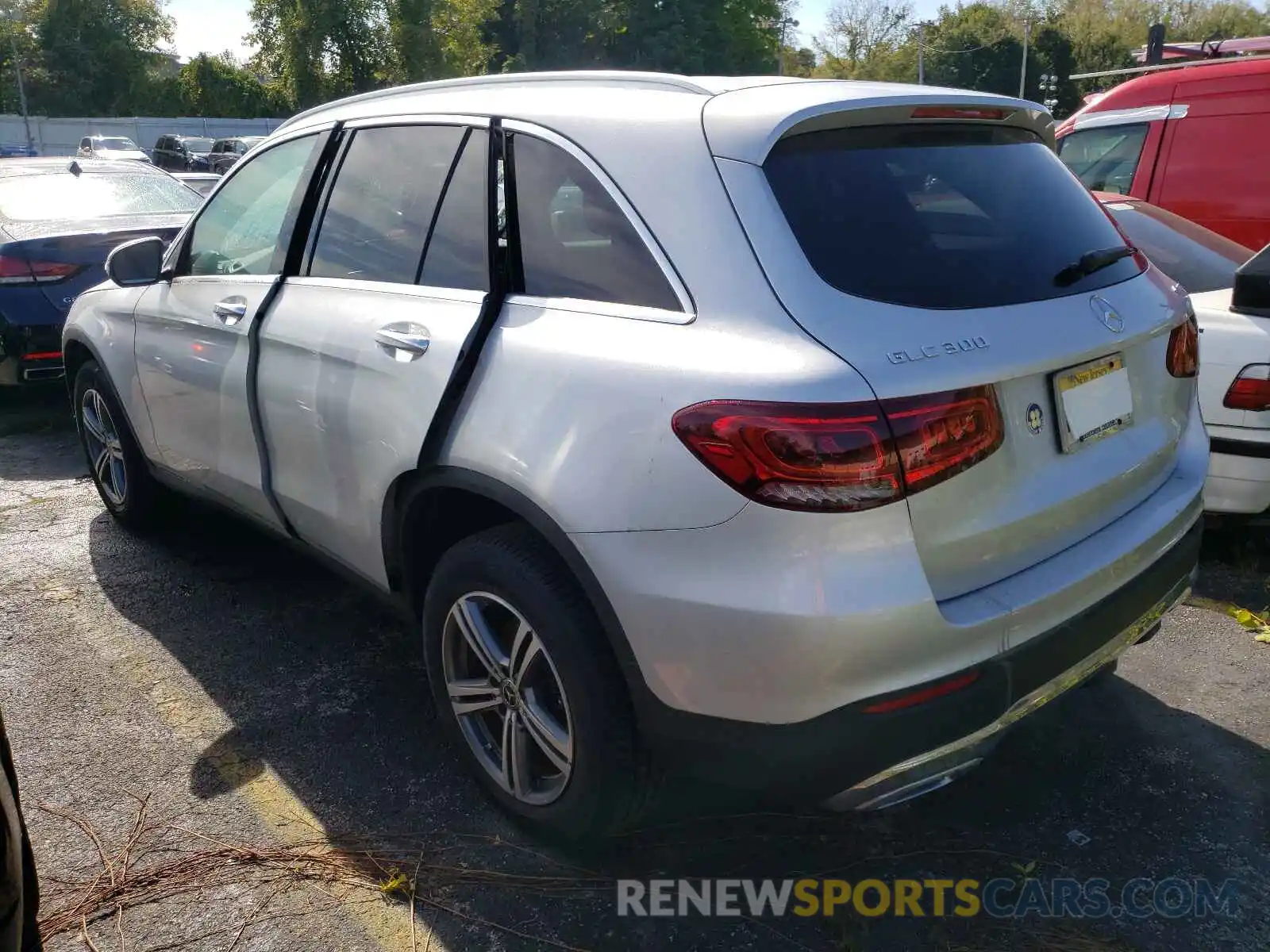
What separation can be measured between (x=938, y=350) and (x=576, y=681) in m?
1.02

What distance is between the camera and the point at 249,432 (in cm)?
350

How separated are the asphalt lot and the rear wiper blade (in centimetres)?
125

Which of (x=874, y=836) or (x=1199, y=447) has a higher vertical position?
(x=1199, y=447)

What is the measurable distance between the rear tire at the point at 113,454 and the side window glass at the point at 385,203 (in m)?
1.77

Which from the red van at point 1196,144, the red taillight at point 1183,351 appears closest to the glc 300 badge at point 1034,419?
the red taillight at point 1183,351

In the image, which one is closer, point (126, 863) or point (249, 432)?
point (126, 863)

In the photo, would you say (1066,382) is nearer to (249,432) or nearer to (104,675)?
(249,432)

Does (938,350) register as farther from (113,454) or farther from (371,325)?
(113,454)

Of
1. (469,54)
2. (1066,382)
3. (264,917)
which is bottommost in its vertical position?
(264,917)

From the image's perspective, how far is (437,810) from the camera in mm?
2861

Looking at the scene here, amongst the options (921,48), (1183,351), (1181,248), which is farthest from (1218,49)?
(921,48)

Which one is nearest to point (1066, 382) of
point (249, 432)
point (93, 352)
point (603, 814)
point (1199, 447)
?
point (1199, 447)

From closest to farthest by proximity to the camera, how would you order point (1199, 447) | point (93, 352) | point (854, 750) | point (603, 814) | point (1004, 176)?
1. point (854, 750)
2. point (603, 814)
3. point (1004, 176)
4. point (1199, 447)
5. point (93, 352)

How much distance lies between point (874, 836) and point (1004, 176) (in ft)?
5.59
